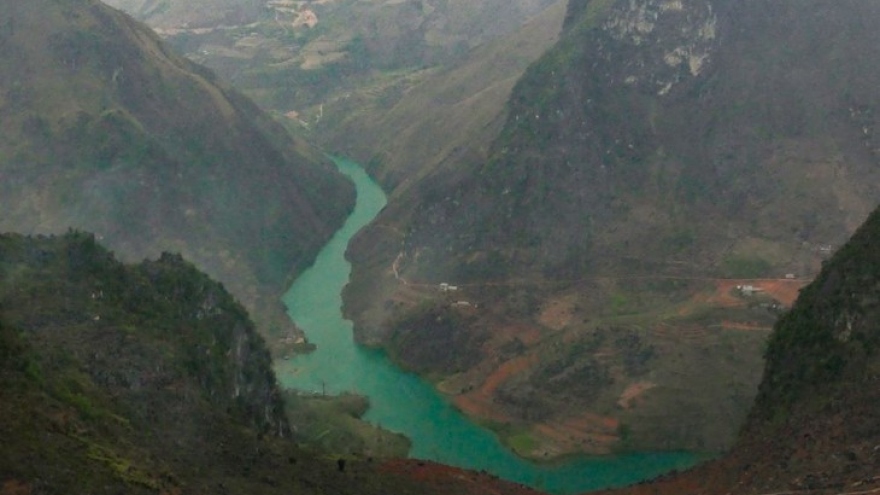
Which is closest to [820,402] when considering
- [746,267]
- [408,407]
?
[408,407]

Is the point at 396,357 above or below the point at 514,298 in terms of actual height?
below

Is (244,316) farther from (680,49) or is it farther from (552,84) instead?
(680,49)

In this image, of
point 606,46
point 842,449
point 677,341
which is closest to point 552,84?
point 606,46

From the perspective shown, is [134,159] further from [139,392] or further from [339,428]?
[139,392]

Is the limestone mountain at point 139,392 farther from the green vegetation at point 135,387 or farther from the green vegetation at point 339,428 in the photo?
the green vegetation at point 339,428

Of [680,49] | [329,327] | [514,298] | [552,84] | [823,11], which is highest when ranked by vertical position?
[823,11]

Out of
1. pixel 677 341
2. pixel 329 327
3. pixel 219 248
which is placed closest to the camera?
pixel 677 341

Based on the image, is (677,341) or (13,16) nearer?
(677,341)
